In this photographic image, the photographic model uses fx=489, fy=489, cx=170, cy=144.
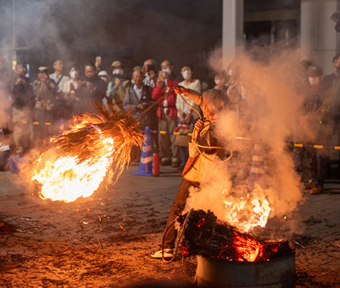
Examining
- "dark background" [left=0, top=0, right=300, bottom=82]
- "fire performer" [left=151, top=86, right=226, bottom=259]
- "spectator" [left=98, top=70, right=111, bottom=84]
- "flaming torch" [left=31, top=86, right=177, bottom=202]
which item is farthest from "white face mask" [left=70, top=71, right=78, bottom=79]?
"fire performer" [left=151, top=86, right=226, bottom=259]

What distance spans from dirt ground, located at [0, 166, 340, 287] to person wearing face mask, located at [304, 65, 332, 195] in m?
0.35

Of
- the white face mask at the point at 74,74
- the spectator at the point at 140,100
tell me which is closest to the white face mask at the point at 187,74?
the spectator at the point at 140,100

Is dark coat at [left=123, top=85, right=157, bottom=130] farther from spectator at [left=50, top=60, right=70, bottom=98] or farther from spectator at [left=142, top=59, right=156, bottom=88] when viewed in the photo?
spectator at [left=50, top=60, right=70, bottom=98]

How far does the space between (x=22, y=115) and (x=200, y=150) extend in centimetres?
853

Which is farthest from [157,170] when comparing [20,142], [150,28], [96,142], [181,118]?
[150,28]

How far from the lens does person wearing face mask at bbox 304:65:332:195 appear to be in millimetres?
8250

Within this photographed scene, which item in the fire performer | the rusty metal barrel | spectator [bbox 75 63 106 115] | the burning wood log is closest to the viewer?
the rusty metal barrel

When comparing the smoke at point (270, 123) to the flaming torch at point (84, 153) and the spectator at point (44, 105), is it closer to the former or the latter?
the flaming torch at point (84, 153)

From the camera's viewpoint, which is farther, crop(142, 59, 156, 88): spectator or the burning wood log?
crop(142, 59, 156, 88): spectator

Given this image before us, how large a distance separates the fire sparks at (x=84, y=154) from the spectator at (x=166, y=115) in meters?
6.03

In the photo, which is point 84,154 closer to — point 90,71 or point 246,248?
point 246,248

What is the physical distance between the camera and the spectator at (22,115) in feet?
39.7

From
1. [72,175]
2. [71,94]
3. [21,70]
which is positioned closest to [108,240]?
[72,175]

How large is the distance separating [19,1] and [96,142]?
12.9 m
